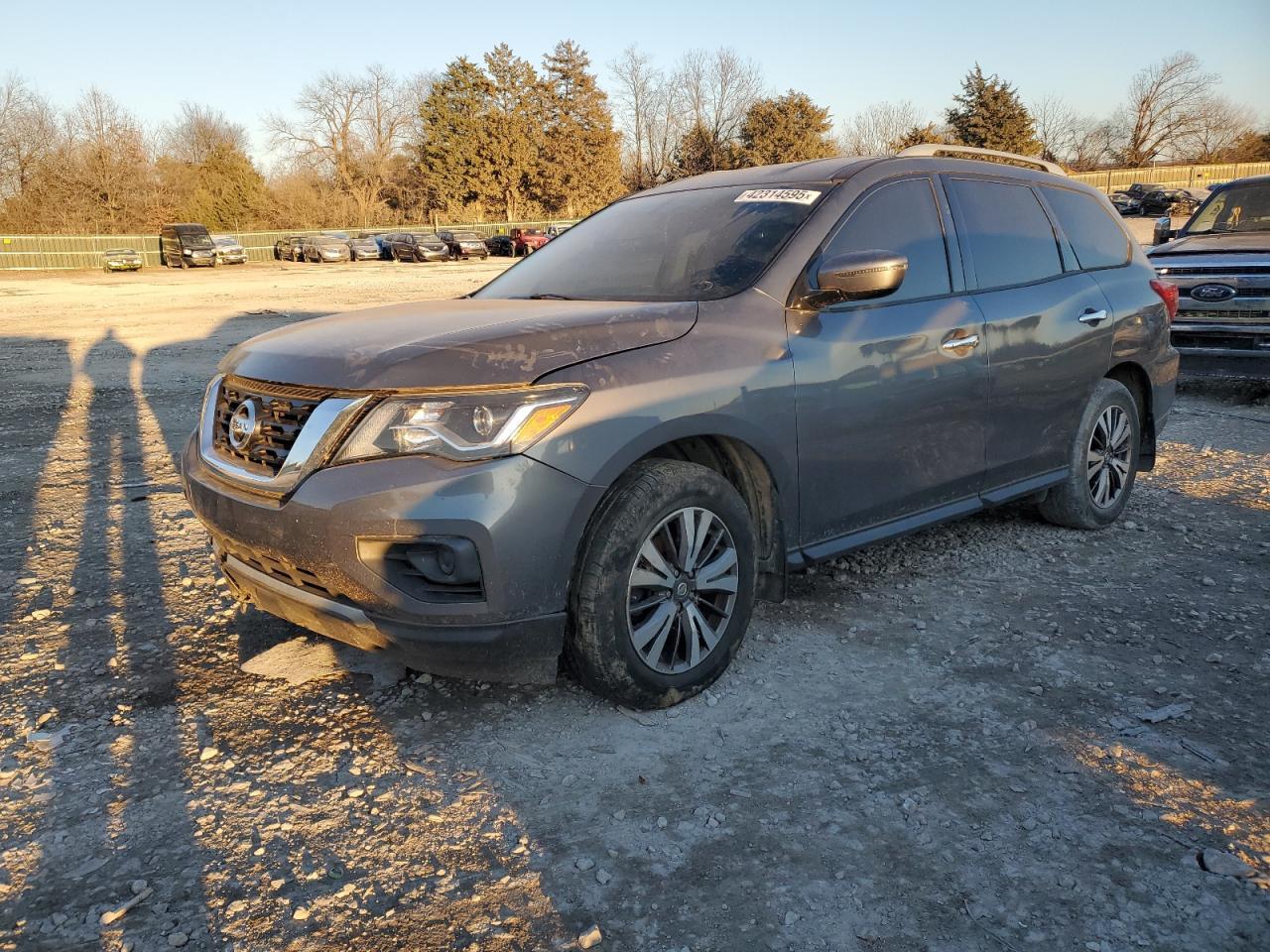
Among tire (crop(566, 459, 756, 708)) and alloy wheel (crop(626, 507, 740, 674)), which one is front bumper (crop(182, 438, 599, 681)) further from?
alloy wheel (crop(626, 507, 740, 674))

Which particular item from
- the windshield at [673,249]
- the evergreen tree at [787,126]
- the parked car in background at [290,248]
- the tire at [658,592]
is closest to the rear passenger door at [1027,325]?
the windshield at [673,249]

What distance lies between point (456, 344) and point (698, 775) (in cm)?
147

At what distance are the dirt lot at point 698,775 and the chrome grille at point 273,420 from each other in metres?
0.84

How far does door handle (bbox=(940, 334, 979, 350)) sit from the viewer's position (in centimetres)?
397

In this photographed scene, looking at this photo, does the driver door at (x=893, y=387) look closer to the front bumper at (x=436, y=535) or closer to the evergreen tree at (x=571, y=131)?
the front bumper at (x=436, y=535)

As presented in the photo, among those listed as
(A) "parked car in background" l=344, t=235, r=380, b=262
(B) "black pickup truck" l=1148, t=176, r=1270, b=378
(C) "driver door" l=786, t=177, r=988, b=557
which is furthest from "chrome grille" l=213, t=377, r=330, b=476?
(A) "parked car in background" l=344, t=235, r=380, b=262

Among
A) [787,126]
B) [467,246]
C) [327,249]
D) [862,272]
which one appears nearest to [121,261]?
[327,249]

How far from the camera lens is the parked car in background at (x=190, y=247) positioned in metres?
45.3

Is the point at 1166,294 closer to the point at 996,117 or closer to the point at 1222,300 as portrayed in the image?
the point at 1222,300

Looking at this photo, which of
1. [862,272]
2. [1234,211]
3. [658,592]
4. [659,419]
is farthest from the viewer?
[1234,211]

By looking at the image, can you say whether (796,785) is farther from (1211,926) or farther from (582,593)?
(1211,926)

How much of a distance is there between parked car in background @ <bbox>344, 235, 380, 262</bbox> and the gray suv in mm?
48001

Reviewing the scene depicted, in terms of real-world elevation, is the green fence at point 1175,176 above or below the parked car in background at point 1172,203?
above

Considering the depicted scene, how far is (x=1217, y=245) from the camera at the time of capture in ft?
29.6
